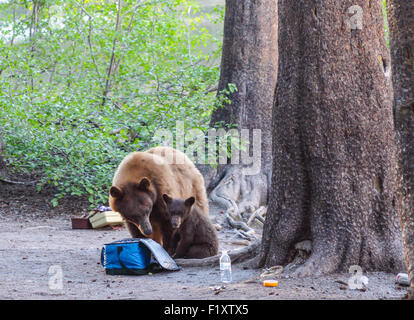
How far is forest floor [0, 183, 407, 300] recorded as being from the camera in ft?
15.6

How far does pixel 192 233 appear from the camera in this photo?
23.4ft

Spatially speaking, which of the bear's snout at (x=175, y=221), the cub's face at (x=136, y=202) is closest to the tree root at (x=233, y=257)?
the bear's snout at (x=175, y=221)

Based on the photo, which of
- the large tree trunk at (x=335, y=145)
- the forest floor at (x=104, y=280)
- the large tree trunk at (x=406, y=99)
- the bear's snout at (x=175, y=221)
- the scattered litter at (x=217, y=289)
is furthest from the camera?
the bear's snout at (x=175, y=221)

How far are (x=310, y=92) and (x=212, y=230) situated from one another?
2.65 m

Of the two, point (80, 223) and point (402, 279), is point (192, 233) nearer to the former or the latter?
point (402, 279)

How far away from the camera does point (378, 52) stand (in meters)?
5.62

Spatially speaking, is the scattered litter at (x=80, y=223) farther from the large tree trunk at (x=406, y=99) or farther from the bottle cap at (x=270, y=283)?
the large tree trunk at (x=406, y=99)

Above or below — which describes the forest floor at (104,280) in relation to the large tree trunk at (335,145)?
below

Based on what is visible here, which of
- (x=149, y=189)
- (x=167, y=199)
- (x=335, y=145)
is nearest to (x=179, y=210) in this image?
(x=167, y=199)

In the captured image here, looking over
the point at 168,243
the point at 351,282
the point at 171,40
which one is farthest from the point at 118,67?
the point at 351,282

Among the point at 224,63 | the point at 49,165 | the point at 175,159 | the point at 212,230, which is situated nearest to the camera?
the point at 212,230

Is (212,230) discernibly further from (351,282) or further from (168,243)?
(351,282)

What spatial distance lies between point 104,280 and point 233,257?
5.14 feet

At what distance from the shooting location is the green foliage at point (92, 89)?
37.0ft
